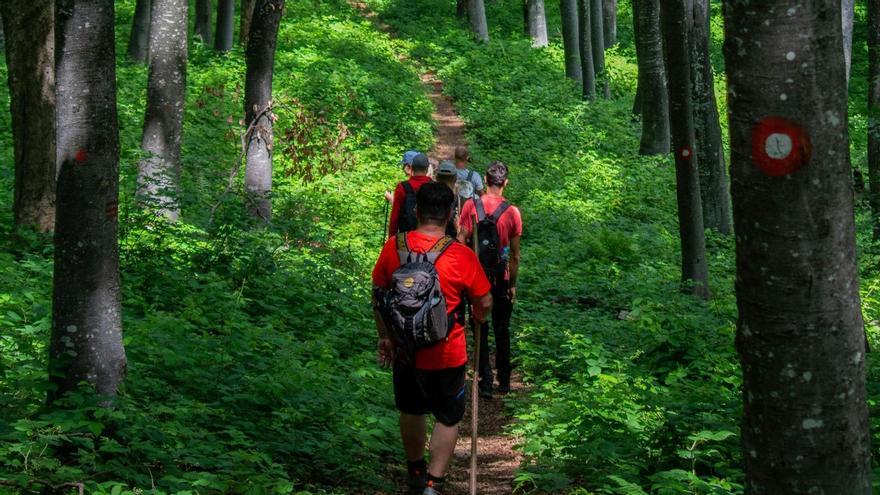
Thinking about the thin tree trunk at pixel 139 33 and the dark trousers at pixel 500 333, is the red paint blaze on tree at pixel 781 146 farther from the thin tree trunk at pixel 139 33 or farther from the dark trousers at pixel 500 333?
the thin tree trunk at pixel 139 33

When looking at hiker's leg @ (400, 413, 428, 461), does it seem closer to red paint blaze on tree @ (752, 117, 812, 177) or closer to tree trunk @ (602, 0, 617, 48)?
red paint blaze on tree @ (752, 117, 812, 177)

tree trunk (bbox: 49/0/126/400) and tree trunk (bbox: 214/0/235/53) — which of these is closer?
tree trunk (bbox: 49/0/126/400)

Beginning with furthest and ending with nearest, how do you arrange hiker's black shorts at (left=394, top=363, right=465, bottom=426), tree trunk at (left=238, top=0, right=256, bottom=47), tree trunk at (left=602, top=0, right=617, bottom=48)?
tree trunk at (left=602, top=0, right=617, bottom=48), tree trunk at (left=238, top=0, right=256, bottom=47), hiker's black shorts at (left=394, top=363, right=465, bottom=426)

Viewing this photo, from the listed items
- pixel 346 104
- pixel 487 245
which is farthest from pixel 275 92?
pixel 487 245

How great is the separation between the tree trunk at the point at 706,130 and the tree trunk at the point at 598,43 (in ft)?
38.5

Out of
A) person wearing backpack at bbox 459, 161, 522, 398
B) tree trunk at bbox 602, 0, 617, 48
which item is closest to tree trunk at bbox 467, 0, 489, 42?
tree trunk at bbox 602, 0, 617, 48

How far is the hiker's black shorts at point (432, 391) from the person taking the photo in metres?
5.66

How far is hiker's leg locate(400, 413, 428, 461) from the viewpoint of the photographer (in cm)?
586

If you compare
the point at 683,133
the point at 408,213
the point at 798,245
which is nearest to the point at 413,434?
the point at 408,213

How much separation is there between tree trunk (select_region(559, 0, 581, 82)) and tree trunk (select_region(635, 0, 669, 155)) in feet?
11.5

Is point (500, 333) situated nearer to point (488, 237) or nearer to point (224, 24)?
point (488, 237)

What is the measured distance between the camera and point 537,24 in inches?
1331

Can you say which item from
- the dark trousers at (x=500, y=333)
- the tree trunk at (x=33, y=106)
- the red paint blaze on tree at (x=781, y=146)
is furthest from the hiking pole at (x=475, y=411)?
the tree trunk at (x=33, y=106)

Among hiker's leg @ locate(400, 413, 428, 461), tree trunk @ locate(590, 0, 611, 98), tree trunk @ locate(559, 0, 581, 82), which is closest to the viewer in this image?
hiker's leg @ locate(400, 413, 428, 461)
